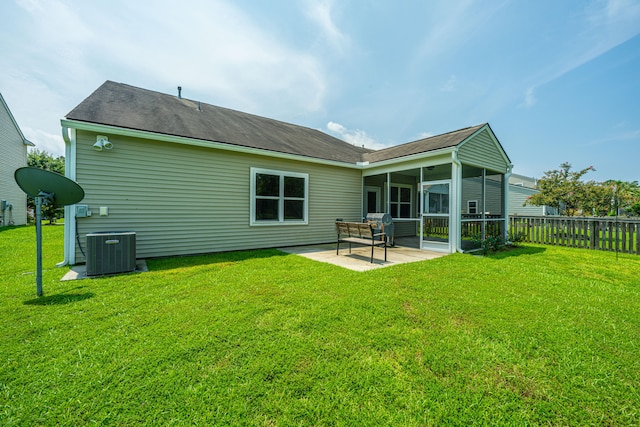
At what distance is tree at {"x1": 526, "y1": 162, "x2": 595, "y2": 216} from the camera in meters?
13.5

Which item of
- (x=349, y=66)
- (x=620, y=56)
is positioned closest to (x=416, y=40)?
(x=349, y=66)

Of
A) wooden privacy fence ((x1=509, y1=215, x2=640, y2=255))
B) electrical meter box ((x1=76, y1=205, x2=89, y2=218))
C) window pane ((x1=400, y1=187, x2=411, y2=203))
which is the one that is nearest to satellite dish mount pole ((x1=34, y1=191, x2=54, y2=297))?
electrical meter box ((x1=76, y1=205, x2=89, y2=218))

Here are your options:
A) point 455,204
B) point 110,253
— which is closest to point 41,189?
point 110,253

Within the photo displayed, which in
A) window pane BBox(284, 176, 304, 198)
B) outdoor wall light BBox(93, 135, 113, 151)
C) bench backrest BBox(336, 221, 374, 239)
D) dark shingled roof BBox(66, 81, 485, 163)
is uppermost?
dark shingled roof BBox(66, 81, 485, 163)

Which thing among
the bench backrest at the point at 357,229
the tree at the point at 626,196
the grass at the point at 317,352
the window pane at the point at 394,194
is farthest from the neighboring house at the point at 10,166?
the tree at the point at 626,196

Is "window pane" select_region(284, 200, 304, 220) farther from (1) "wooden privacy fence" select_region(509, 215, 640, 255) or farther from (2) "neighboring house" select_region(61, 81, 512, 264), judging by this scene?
(1) "wooden privacy fence" select_region(509, 215, 640, 255)

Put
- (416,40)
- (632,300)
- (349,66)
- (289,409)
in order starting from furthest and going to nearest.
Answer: (349,66)
(416,40)
(632,300)
(289,409)

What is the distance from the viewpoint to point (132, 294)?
3.76 m

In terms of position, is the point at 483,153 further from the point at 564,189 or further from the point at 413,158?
the point at 564,189

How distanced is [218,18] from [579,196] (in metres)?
19.3

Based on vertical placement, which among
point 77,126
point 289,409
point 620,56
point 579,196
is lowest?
point 289,409

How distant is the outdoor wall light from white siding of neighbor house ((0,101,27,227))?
15.7 meters

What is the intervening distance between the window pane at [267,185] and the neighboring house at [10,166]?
1741 centimetres

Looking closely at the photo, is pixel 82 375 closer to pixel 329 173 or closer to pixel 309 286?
pixel 309 286
